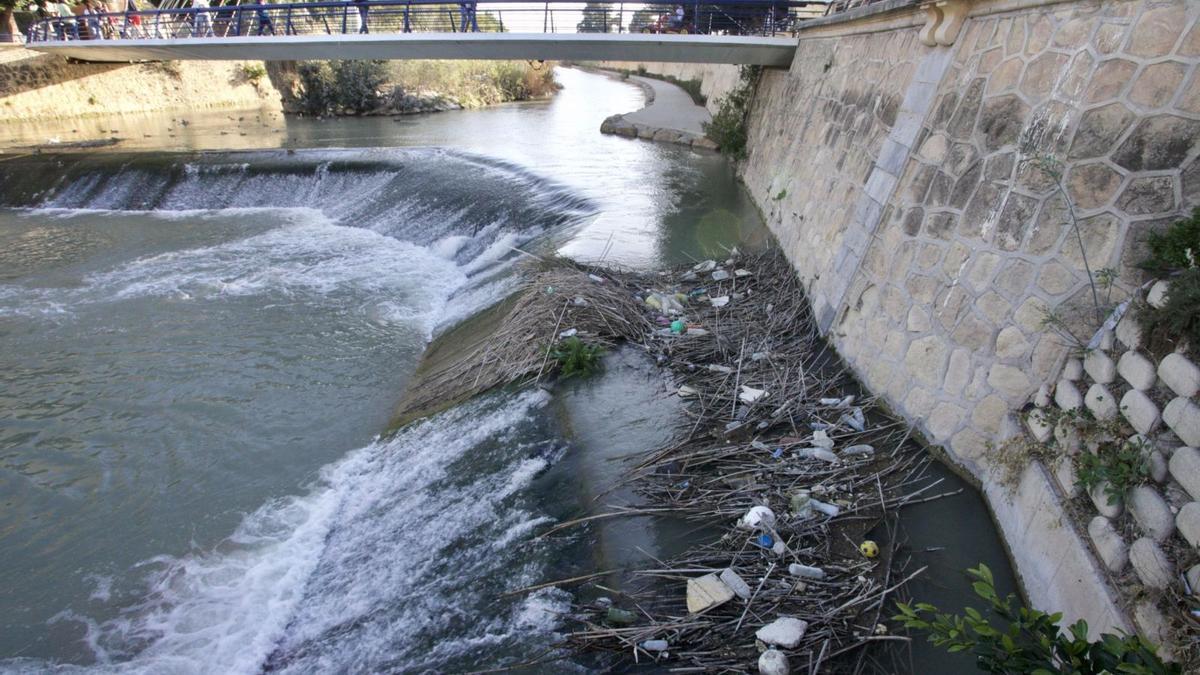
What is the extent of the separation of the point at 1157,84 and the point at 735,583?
354 cm

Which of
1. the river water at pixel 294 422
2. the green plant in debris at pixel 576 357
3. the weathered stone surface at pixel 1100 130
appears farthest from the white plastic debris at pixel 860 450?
the green plant in debris at pixel 576 357

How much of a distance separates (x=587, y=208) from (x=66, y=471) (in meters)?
8.61

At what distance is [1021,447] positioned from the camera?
3.92 meters

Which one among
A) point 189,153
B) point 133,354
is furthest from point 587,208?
point 189,153

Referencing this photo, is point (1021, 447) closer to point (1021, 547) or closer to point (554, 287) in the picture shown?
point (1021, 547)

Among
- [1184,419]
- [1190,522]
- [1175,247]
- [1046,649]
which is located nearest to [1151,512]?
[1190,522]

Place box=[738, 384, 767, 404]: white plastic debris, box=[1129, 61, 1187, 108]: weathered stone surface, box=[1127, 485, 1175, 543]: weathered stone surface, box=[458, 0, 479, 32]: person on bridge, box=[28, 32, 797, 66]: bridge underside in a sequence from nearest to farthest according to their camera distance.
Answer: box=[1127, 485, 1175, 543]: weathered stone surface, box=[1129, 61, 1187, 108]: weathered stone surface, box=[738, 384, 767, 404]: white plastic debris, box=[28, 32, 797, 66]: bridge underside, box=[458, 0, 479, 32]: person on bridge

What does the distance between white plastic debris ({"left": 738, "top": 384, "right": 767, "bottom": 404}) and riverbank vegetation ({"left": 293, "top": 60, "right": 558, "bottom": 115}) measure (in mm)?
30198

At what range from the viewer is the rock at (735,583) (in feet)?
11.8

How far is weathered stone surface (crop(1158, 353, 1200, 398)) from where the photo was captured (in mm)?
2826

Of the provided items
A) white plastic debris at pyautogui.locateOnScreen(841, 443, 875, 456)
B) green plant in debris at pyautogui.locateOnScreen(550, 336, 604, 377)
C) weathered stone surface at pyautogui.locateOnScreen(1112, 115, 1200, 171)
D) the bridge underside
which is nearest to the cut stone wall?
the bridge underside

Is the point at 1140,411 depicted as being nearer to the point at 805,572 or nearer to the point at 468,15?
the point at 805,572

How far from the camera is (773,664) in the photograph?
3.16 metres

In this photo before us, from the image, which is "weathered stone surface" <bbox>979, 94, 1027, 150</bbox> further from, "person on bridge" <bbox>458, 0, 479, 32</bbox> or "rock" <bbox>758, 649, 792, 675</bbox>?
"person on bridge" <bbox>458, 0, 479, 32</bbox>
